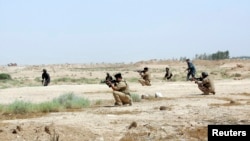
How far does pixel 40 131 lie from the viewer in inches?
619

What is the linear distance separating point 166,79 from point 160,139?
1228 inches

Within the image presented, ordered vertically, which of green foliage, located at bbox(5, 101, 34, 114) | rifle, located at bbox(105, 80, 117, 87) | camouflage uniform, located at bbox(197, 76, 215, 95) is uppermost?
rifle, located at bbox(105, 80, 117, 87)

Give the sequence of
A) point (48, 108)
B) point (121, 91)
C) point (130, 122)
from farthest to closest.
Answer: point (121, 91), point (48, 108), point (130, 122)

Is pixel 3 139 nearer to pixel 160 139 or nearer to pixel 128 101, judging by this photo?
pixel 160 139

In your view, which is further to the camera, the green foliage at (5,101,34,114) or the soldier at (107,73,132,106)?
the soldier at (107,73,132,106)

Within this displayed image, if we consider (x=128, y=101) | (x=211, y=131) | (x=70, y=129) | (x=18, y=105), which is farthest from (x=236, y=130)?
(x=18, y=105)

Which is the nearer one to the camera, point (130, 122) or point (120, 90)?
point (130, 122)

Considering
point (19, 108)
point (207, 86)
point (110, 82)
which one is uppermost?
point (110, 82)

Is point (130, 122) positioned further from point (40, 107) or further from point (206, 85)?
point (206, 85)

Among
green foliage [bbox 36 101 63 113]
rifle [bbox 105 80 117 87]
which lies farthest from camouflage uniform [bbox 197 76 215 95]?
green foliage [bbox 36 101 63 113]

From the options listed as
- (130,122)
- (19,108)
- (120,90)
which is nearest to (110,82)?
(120,90)

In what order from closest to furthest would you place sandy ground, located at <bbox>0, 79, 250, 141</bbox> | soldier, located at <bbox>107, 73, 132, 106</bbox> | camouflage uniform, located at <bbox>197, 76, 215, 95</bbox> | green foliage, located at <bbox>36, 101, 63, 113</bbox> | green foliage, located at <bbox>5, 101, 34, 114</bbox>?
sandy ground, located at <bbox>0, 79, 250, 141</bbox>, green foliage, located at <bbox>36, 101, 63, 113</bbox>, green foliage, located at <bbox>5, 101, 34, 114</bbox>, soldier, located at <bbox>107, 73, 132, 106</bbox>, camouflage uniform, located at <bbox>197, 76, 215, 95</bbox>

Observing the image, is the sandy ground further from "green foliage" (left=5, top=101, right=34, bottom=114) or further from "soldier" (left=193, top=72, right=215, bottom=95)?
"soldier" (left=193, top=72, right=215, bottom=95)

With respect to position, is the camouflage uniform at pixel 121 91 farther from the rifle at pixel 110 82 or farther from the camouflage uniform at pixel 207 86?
the camouflage uniform at pixel 207 86
